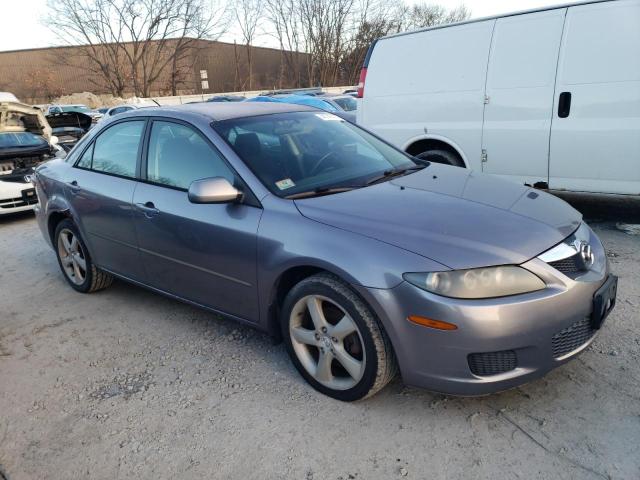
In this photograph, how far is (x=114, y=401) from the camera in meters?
2.89

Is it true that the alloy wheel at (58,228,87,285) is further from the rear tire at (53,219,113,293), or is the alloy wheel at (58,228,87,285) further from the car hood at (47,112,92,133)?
the car hood at (47,112,92,133)

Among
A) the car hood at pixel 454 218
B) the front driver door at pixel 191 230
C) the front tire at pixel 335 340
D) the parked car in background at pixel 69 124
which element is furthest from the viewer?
the parked car in background at pixel 69 124

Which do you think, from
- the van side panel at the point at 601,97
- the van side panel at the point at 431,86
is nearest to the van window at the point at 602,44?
the van side panel at the point at 601,97

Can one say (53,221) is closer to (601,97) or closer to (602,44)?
(601,97)

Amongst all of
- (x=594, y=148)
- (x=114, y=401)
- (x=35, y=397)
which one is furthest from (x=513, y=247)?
(x=594, y=148)

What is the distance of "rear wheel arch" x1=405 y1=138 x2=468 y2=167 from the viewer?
5684 millimetres

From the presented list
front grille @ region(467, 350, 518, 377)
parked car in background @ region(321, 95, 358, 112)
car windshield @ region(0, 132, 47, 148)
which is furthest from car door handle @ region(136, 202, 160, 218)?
parked car in background @ region(321, 95, 358, 112)

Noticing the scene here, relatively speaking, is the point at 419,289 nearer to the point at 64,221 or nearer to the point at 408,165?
the point at 408,165

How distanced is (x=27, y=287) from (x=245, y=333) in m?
2.56

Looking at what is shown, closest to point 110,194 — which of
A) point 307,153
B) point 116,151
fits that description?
point 116,151

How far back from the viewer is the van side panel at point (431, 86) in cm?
541

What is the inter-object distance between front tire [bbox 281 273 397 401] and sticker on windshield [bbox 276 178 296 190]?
598 millimetres

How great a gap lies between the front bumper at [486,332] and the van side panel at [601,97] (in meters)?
2.93

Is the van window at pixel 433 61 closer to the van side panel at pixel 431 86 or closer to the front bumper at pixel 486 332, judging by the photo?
the van side panel at pixel 431 86
